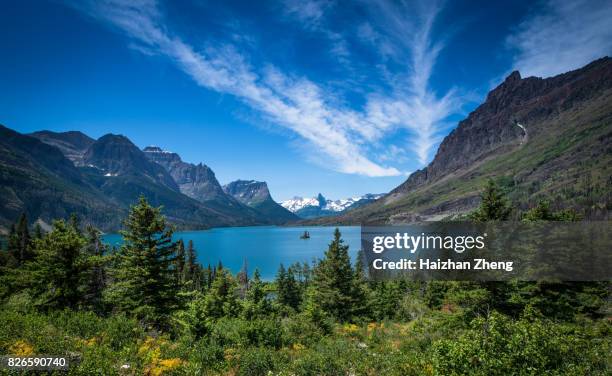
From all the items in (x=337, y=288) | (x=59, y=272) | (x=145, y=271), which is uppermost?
(x=59, y=272)

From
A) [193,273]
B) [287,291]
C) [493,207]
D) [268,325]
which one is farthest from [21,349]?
[193,273]

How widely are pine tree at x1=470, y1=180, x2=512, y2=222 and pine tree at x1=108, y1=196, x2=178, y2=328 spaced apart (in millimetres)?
21260

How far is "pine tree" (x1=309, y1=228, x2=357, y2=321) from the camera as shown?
35625mm

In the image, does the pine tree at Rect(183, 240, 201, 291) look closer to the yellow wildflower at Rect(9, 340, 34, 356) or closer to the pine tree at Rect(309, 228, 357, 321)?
the pine tree at Rect(309, 228, 357, 321)

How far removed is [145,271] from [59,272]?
15.6 feet

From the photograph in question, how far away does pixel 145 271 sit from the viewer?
2120 centimetres

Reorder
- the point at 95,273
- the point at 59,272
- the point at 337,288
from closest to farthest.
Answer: the point at 59,272, the point at 337,288, the point at 95,273

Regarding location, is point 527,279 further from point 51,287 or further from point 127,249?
point 51,287

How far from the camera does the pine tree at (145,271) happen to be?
21.3 meters

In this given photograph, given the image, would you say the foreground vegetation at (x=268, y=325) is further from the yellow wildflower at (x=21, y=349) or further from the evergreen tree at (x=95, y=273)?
the evergreen tree at (x=95, y=273)

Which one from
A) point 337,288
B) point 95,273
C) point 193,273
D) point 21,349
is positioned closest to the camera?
point 21,349

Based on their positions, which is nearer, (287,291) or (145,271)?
(145,271)

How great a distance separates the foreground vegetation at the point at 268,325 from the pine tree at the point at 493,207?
0.23ft

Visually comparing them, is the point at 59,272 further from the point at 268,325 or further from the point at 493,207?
the point at 493,207
